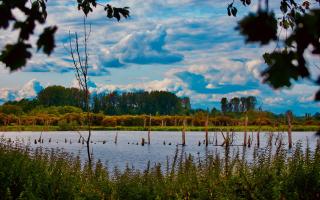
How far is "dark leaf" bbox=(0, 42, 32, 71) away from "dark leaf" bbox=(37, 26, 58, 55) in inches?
1.9

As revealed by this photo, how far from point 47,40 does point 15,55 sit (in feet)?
0.41

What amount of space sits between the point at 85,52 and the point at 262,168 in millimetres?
5880

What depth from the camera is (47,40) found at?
1751mm

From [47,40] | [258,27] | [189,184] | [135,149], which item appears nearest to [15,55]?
[47,40]

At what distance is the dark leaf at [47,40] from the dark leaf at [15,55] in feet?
0.16

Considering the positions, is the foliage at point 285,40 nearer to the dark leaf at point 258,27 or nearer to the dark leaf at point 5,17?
the dark leaf at point 258,27

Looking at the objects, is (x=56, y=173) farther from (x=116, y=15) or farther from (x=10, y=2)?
(x=10, y=2)

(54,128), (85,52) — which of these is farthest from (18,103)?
(85,52)

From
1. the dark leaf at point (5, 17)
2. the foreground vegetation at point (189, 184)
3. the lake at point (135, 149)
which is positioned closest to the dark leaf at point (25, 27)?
the dark leaf at point (5, 17)

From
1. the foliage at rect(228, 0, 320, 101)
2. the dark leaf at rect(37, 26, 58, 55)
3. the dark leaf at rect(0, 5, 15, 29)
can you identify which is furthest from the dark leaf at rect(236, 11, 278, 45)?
the dark leaf at rect(0, 5, 15, 29)

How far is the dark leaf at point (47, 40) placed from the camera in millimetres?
1732

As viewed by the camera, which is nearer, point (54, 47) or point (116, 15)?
point (54, 47)

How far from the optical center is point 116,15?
20.2 ft

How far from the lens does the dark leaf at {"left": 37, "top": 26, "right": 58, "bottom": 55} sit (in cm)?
173
